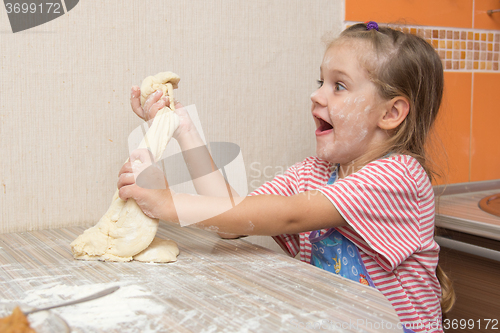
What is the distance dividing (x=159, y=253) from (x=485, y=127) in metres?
1.23

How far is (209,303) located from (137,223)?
25 centimetres

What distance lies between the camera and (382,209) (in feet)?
2.62

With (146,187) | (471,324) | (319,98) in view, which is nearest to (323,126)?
(319,98)

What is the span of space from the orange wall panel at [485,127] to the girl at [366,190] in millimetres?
639

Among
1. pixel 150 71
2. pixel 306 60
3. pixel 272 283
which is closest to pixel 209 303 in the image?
pixel 272 283

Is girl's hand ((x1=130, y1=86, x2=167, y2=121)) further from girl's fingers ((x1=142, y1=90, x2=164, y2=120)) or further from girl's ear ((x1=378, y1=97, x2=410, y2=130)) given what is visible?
girl's ear ((x1=378, y1=97, x2=410, y2=130))

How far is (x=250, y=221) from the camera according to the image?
2.52 feet

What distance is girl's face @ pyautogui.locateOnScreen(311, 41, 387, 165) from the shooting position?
0.86m

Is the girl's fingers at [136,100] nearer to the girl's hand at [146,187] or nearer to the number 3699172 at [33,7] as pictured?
the girl's hand at [146,187]

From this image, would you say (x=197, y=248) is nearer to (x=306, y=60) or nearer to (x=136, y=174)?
(x=136, y=174)

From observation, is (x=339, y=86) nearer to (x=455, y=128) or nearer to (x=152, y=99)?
(x=152, y=99)

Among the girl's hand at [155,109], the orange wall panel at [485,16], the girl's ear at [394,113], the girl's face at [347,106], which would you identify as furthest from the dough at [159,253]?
the orange wall panel at [485,16]

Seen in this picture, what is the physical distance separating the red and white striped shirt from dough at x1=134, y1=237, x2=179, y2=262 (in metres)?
0.28

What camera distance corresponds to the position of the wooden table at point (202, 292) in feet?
1.67
